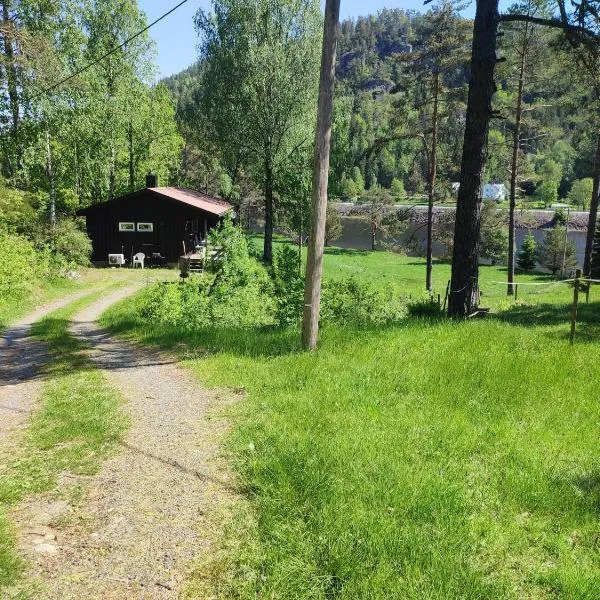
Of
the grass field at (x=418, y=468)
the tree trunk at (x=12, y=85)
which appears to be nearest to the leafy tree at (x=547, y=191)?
the tree trunk at (x=12, y=85)

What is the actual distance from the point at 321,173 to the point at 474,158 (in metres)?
3.93

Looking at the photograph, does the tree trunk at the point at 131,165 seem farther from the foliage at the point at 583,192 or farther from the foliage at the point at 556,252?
the foliage at the point at 583,192

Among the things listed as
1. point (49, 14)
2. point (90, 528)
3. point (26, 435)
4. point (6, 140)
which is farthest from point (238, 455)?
point (49, 14)

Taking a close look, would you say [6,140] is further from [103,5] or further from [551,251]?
[551,251]

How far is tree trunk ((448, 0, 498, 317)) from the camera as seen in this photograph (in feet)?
33.4

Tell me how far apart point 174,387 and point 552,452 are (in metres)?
5.32

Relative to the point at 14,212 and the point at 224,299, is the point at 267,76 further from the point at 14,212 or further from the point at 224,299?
the point at 224,299

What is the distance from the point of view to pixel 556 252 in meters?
53.9

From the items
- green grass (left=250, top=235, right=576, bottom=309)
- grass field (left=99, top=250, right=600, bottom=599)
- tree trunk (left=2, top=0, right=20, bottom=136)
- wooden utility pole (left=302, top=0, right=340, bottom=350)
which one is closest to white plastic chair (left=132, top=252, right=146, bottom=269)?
tree trunk (left=2, top=0, right=20, bottom=136)

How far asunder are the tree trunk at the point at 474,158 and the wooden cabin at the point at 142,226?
20.0 m

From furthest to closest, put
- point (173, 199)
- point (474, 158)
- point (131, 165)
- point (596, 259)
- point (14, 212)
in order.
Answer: point (131, 165), point (173, 199), point (596, 259), point (14, 212), point (474, 158)

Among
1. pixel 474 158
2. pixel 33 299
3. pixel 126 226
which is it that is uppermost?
pixel 474 158

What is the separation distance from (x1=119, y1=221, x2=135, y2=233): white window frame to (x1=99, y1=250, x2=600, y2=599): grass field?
73.8 feet

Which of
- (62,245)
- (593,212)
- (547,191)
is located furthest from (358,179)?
(62,245)
